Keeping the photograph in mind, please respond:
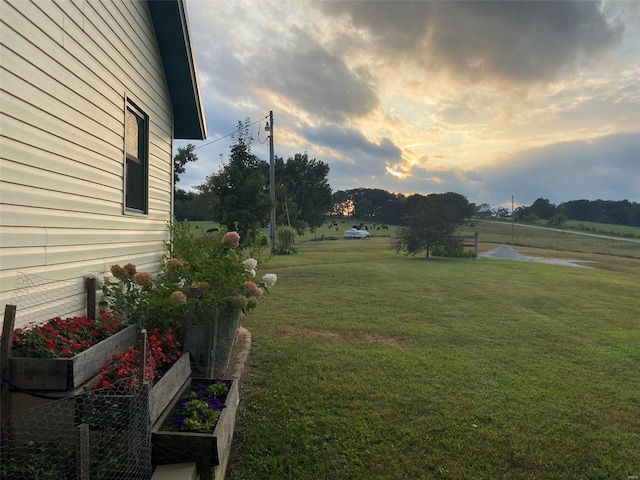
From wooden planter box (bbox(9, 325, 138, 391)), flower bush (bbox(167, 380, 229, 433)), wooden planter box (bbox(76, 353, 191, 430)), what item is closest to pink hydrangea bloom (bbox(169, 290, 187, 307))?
flower bush (bbox(167, 380, 229, 433))

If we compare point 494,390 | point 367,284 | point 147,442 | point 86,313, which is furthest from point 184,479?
point 367,284

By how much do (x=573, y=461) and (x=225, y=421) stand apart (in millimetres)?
2628

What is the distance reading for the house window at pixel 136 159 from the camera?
496cm

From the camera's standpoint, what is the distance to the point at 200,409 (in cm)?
278

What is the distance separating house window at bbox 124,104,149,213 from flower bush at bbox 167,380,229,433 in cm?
281

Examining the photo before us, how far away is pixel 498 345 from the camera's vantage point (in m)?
5.85

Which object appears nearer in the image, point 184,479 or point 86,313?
point 184,479

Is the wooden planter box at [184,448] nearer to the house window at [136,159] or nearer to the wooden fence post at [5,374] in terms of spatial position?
the wooden fence post at [5,374]

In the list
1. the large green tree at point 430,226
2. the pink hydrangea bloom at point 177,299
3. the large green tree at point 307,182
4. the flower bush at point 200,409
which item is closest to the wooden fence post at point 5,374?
the flower bush at point 200,409

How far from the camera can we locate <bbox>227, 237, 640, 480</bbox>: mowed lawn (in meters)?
2.86

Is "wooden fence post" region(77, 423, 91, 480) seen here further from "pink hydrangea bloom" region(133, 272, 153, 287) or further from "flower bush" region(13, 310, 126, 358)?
"pink hydrangea bloom" region(133, 272, 153, 287)

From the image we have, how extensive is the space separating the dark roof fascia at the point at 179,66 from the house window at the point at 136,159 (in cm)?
114

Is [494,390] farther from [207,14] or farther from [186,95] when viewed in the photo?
[207,14]

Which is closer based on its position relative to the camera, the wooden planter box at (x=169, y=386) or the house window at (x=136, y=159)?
the wooden planter box at (x=169, y=386)
